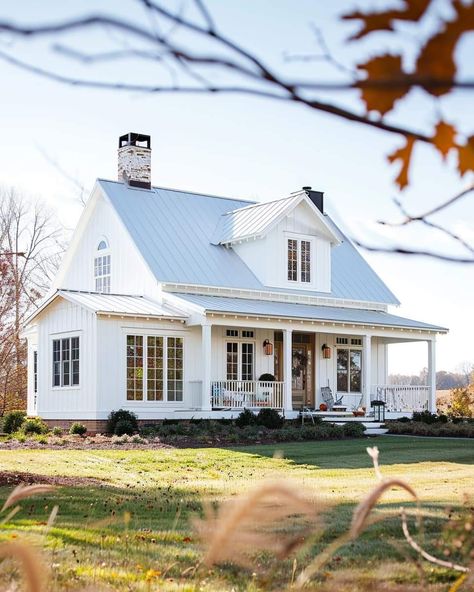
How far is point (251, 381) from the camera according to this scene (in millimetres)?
27391

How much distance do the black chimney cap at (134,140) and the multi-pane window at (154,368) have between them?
7.22m

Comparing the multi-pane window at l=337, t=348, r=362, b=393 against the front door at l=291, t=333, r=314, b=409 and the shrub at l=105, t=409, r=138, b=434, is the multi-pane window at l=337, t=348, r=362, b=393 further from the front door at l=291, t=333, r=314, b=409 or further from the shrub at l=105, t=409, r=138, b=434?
the shrub at l=105, t=409, r=138, b=434

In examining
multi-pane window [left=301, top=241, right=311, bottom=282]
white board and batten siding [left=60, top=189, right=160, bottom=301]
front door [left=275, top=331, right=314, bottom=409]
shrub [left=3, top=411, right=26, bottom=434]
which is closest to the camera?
shrub [left=3, top=411, right=26, bottom=434]

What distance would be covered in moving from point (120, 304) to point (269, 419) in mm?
4951

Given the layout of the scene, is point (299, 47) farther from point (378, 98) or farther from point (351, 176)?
point (351, 176)

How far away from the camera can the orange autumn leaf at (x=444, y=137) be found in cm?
A: 197

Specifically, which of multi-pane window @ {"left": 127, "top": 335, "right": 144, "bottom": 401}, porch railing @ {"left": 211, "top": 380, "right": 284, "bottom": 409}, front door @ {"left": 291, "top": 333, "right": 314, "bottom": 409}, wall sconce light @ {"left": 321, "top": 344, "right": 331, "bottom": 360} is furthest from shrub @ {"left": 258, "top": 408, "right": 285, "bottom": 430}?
wall sconce light @ {"left": 321, "top": 344, "right": 331, "bottom": 360}

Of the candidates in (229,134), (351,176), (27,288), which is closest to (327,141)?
(351,176)

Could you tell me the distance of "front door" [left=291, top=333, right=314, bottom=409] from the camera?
30188 millimetres

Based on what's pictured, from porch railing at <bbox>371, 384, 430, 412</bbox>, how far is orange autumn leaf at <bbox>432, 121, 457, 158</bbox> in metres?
28.9

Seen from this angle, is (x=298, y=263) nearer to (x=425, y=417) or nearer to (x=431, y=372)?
(x=431, y=372)

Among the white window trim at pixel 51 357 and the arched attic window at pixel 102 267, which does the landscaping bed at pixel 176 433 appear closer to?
the white window trim at pixel 51 357

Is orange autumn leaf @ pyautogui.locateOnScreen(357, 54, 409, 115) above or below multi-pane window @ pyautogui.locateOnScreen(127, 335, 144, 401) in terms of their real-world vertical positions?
above

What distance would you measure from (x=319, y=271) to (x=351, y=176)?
27877mm
